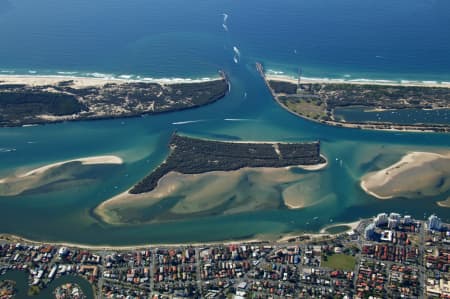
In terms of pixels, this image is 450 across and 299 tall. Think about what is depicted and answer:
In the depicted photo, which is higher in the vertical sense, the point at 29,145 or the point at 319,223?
the point at 29,145

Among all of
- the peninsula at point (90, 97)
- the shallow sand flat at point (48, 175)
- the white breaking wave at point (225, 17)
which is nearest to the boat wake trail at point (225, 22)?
the white breaking wave at point (225, 17)

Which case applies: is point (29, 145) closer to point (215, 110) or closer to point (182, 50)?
point (215, 110)

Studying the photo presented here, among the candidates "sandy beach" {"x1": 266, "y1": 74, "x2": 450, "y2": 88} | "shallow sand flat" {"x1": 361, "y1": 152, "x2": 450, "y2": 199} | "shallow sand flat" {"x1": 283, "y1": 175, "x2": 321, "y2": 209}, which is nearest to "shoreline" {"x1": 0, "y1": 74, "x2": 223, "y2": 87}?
"sandy beach" {"x1": 266, "y1": 74, "x2": 450, "y2": 88}

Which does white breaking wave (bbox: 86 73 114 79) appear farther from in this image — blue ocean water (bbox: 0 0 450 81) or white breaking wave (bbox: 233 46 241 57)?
white breaking wave (bbox: 233 46 241 57)

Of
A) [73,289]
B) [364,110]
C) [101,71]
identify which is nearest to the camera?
[73,289]

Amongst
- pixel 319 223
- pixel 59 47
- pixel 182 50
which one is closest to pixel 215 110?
pixel 182 50

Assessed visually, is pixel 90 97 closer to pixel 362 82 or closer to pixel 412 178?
pixel 362 82
